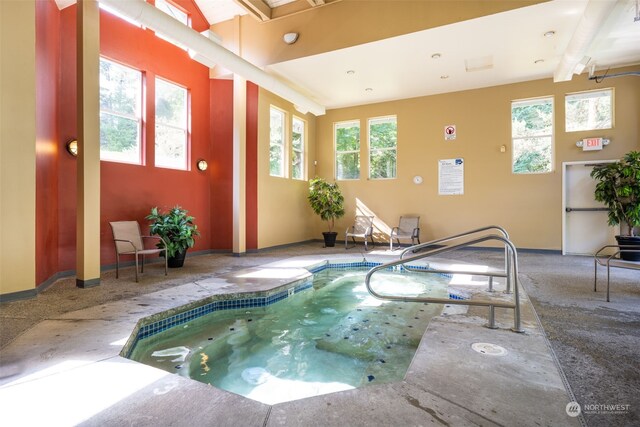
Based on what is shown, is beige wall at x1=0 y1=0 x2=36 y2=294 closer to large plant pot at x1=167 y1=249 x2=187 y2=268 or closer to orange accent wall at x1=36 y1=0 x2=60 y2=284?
orange accent wall at x1=36 y1=0 x2=60 y2=284

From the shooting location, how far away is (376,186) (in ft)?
27.6

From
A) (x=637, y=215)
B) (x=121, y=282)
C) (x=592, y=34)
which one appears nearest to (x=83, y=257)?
(x=121, y=282)

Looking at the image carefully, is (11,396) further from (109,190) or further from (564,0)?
(564,0)

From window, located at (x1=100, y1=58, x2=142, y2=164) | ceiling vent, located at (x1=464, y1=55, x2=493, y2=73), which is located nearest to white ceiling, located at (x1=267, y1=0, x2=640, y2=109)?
ceiling vent, located at (x1=464, y1=55, x2=493, y2=73)

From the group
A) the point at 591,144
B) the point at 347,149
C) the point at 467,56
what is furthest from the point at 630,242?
the point at 347,149

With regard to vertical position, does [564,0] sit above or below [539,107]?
above

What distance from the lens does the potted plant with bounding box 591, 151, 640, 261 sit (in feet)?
18.2

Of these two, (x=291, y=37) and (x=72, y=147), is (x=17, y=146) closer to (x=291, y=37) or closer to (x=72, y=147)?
(x=72, y=147)

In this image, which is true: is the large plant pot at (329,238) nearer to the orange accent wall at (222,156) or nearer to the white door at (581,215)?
the orange accent wall at (222,156)

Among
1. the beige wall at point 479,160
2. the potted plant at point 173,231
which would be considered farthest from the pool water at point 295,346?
the beige wall at point 479,160

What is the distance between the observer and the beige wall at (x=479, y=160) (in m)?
6.45

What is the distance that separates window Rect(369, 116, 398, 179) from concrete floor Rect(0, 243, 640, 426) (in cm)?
559

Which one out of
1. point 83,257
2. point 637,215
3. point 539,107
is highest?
point 539,107

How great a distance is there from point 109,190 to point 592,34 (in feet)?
24.3
